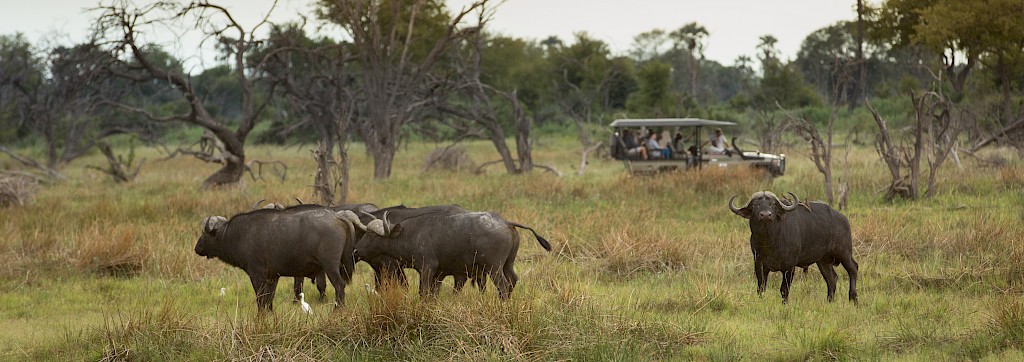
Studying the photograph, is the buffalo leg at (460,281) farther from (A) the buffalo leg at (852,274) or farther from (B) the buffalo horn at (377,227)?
(A) the buffalo leg at (852,274)

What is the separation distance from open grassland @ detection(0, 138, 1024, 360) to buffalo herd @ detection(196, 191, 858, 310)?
31 cm

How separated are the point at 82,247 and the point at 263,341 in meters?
5.69

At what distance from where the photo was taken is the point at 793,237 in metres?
8.60

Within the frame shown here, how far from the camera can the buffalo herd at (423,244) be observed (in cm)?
828

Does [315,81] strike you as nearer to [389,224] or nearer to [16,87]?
[16,87]

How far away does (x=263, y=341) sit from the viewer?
22.1 ft

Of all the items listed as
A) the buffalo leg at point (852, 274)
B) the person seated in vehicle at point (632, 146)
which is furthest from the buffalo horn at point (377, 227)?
the person seated in vehicle at point (632, 146)

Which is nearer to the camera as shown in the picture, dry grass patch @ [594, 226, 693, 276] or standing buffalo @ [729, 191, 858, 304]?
standing buffalo @ [729, 191, 858, 304]

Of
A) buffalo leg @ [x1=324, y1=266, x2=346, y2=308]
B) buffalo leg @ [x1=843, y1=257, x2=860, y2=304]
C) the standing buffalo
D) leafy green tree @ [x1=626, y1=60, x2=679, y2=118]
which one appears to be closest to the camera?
buffalo leg @ [x1=324, y1=266, x2=346, y2=308]

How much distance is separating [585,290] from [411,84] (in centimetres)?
1803

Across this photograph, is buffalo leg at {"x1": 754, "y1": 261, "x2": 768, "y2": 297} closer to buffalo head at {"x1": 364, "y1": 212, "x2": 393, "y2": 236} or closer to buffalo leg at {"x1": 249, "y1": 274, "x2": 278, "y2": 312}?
buffalo head at {"x1": 364, "y1": 212, "x2": 393, "y2": 236}

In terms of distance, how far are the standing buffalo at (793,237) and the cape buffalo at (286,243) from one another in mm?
3283

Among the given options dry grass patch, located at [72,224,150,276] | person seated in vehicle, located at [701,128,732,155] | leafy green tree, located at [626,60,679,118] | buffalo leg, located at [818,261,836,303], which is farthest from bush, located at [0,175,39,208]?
leafy green tree, located at [626,60,679,118]

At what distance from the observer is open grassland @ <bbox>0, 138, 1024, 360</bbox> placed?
6852mm
